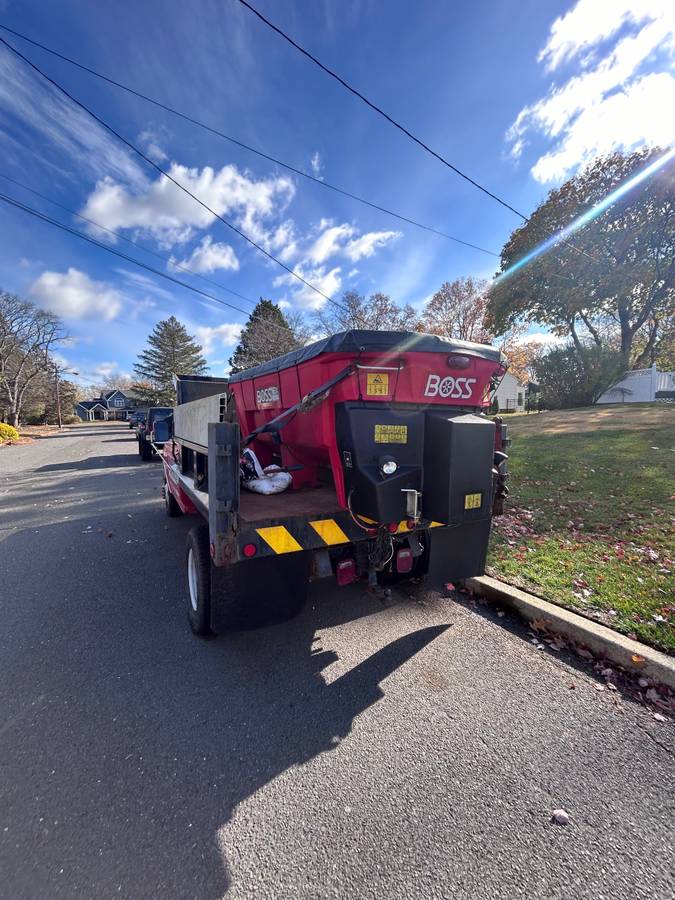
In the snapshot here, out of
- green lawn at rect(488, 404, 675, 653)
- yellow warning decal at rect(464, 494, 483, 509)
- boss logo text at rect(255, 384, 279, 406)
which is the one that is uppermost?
boss logo text at rect(255, 384, 279, 406)

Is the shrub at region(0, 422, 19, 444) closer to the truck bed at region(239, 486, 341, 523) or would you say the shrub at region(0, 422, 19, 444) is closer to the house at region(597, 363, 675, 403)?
the truck bed at region(239, 486, 341, 523)

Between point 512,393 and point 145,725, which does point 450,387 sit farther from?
point 512,393

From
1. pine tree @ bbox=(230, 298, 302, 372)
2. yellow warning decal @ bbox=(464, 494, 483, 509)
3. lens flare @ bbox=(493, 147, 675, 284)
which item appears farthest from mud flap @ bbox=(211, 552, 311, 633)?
pine tree @ bbox=(230, 298, 302, 372)

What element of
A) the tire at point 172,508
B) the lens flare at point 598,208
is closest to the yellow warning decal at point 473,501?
the tire at point 172,508

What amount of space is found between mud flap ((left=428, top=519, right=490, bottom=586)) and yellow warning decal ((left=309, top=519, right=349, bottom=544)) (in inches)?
28.6

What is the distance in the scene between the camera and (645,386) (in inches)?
1041

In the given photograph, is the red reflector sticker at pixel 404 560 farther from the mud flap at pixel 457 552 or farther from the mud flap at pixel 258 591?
the mud flap at pixel 258 591

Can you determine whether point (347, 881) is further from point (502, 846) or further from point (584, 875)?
point (584, 875)

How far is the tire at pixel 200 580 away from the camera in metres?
2.83

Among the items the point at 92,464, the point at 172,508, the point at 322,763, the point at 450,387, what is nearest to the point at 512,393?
the point at 92,464

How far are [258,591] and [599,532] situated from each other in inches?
166

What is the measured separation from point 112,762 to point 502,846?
1.93 metres

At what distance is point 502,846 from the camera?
5.30ft

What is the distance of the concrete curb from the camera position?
252cm
